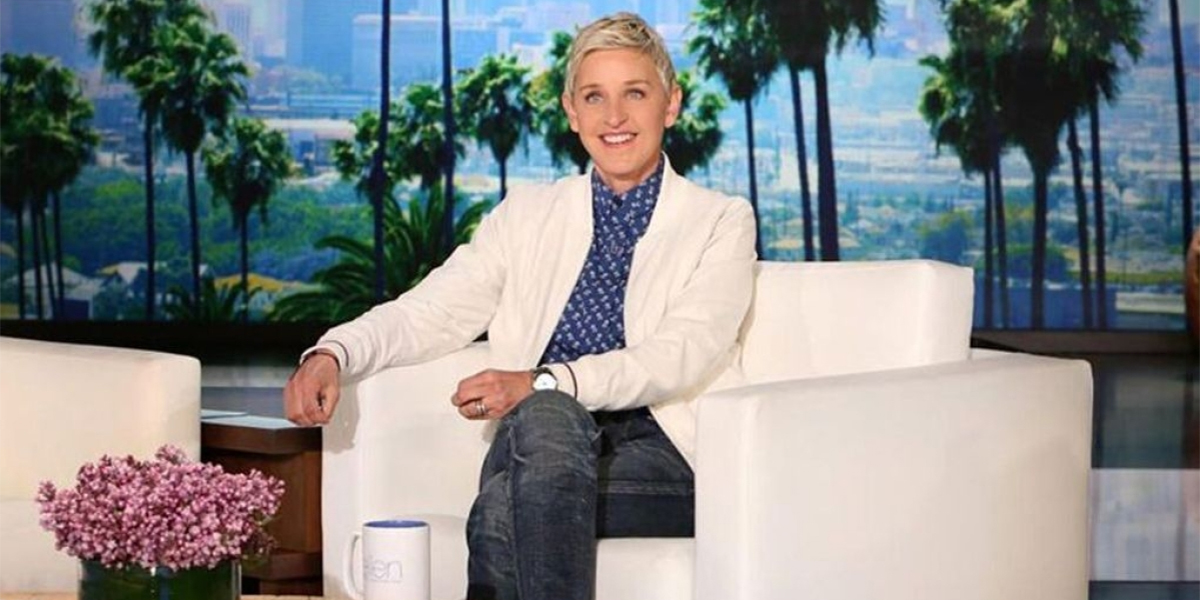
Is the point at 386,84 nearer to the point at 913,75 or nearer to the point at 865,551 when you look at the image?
A: the point at 913,75

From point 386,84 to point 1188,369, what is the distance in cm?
367

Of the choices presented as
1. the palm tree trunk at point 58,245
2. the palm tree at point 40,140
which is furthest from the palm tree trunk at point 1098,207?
the palm tree trunk at point 58,245

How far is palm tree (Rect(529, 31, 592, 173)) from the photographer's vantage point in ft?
31.1

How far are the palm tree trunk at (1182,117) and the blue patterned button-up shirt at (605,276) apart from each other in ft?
22.1

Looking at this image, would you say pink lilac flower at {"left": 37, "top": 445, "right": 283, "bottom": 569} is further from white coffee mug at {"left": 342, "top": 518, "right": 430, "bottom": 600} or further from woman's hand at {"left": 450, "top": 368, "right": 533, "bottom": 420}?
woman's hand at {"left": 450, "top": 368, "right": 533, "bottom": 420}

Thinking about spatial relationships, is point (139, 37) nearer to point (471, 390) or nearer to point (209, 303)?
point (209, 303)

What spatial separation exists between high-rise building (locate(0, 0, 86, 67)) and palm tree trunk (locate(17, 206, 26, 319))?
2.37ft

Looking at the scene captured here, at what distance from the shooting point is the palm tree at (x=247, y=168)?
9.47m

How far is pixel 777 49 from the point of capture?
9.52 meters

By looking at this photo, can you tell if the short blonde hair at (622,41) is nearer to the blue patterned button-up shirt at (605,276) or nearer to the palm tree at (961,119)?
the blue patterned button-up shirt at (605,276)

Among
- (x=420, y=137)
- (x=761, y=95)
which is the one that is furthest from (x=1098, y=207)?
(x=420, y=137)

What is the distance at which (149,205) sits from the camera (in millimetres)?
9492

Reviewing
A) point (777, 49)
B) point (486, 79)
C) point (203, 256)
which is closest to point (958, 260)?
point (777, 49)

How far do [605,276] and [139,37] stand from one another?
6.75 m
